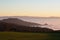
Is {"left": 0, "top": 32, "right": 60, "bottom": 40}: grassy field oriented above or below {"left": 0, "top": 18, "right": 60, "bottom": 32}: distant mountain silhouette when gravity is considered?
below

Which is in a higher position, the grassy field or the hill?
the hill

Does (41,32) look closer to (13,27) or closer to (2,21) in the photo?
(13,27)

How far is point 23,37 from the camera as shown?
1.86 meters

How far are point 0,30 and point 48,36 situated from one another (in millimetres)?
549

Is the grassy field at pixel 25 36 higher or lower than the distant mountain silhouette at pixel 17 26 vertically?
lower

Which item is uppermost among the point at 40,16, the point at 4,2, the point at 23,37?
the point at 4,2

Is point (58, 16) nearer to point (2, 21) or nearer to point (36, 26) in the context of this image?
point (36, 26)

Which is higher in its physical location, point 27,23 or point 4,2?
point 4,2

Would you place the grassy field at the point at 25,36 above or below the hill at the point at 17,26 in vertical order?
below

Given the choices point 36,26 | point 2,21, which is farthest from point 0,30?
point 36,26

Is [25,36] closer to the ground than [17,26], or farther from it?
closer to the ground

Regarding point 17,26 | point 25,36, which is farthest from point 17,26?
point 25,36

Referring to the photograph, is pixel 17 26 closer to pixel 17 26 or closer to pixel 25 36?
pixel 17 26

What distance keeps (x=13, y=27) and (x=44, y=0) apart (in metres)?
0.48
